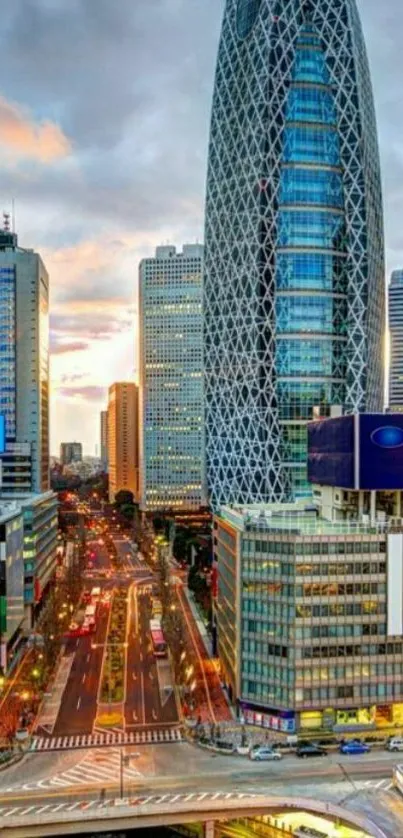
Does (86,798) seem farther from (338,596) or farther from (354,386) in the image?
(354,386)

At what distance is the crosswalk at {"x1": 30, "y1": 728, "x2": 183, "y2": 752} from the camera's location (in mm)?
86375

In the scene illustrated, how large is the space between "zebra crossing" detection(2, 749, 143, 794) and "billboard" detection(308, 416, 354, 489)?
140ft

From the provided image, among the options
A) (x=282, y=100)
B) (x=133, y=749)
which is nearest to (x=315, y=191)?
(x=282, y=100)

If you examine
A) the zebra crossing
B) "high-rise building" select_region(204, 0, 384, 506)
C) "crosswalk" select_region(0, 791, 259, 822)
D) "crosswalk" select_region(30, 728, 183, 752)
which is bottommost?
"crosswalk" select_region(30, 728, 183, 752)

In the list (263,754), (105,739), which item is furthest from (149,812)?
(105,739)

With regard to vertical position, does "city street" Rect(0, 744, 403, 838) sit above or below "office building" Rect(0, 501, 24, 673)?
below

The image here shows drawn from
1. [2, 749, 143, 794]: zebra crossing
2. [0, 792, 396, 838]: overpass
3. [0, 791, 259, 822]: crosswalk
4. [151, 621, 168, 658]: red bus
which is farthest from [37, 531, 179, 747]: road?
[0, 792, 396, 838]: overpass

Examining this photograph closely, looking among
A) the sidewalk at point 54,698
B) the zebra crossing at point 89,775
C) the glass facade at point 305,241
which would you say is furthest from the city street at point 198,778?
the glass facade at point 305,241

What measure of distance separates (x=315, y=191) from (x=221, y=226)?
2454 centimetres

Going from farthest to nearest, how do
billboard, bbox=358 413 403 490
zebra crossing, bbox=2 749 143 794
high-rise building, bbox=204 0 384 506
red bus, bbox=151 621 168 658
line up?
1. high-rise building, bbox=204 0 384 506
2. red bus, bbox=151 621 168 658
3. billboard, bbox=358 413 403 490
4. zebra crossing, bbox=2 749 143 794

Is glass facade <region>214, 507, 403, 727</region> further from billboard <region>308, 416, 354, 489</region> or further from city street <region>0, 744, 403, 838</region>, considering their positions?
billboard <region>308, 416, 354, 489</region>

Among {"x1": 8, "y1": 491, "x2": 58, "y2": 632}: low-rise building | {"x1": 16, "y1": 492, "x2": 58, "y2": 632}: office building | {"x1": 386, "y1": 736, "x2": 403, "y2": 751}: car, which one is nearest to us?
{"x1": 386, "y1": 736, "x2": 403, "y2": 751}: car

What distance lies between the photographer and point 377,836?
6366cm

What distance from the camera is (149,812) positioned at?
6894cm
